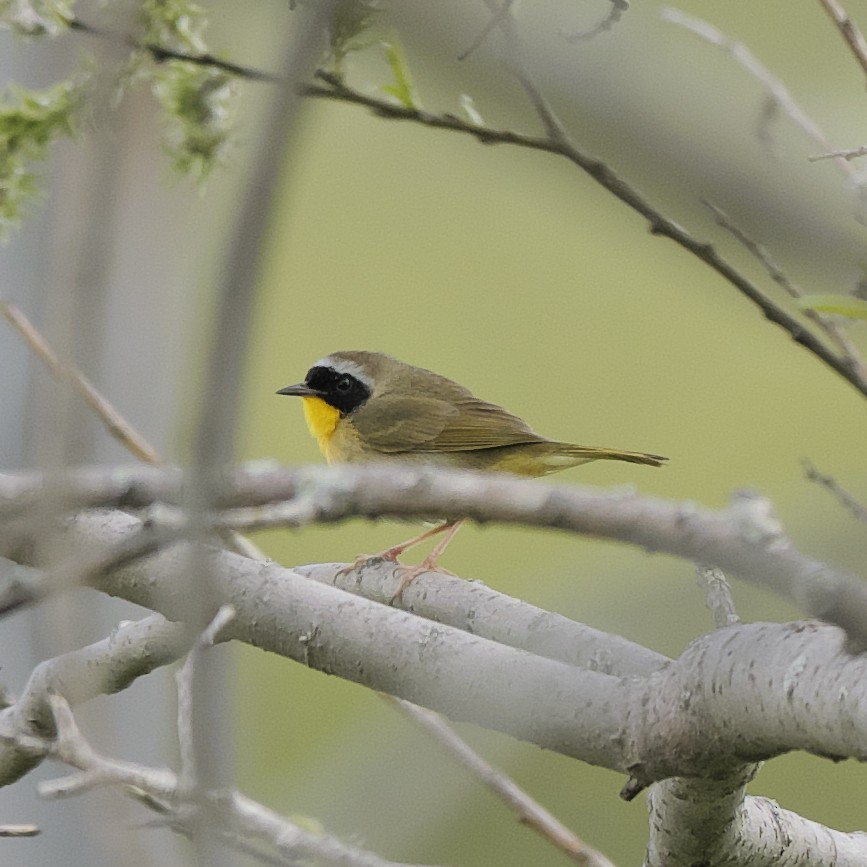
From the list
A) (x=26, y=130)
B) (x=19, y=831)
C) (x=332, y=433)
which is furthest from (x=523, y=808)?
(x=332, y=433)

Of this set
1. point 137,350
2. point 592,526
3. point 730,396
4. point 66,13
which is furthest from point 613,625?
point 730,396

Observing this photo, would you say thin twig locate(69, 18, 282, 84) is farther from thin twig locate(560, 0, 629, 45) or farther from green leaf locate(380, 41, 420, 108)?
thin twig locate(560, 0, 629, 45)

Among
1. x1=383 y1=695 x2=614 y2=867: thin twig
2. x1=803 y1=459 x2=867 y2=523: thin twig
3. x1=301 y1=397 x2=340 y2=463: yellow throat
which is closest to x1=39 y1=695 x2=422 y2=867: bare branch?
x1=383 y1=695 x2=614 y2=867: thin twig

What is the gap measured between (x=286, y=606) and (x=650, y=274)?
373 cm

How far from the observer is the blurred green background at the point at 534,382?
1.84m

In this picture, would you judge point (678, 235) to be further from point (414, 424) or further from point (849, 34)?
point (414, 424)

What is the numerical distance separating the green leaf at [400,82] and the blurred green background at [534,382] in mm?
33

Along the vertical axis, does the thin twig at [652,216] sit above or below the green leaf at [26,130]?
below

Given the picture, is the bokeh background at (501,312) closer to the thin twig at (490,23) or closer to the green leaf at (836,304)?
the thin twig at (490,23)

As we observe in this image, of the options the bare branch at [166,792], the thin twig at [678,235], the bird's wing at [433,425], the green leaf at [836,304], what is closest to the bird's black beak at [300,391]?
the bird's wing at [433,425]

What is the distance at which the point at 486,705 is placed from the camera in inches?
48.9

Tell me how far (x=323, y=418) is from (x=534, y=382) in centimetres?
149

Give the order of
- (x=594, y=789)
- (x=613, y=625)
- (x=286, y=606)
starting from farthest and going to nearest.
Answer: (x=594, y=789) < (x=613, y=625) < (x=286, y=606)

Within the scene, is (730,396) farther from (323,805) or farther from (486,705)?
(486,705)
